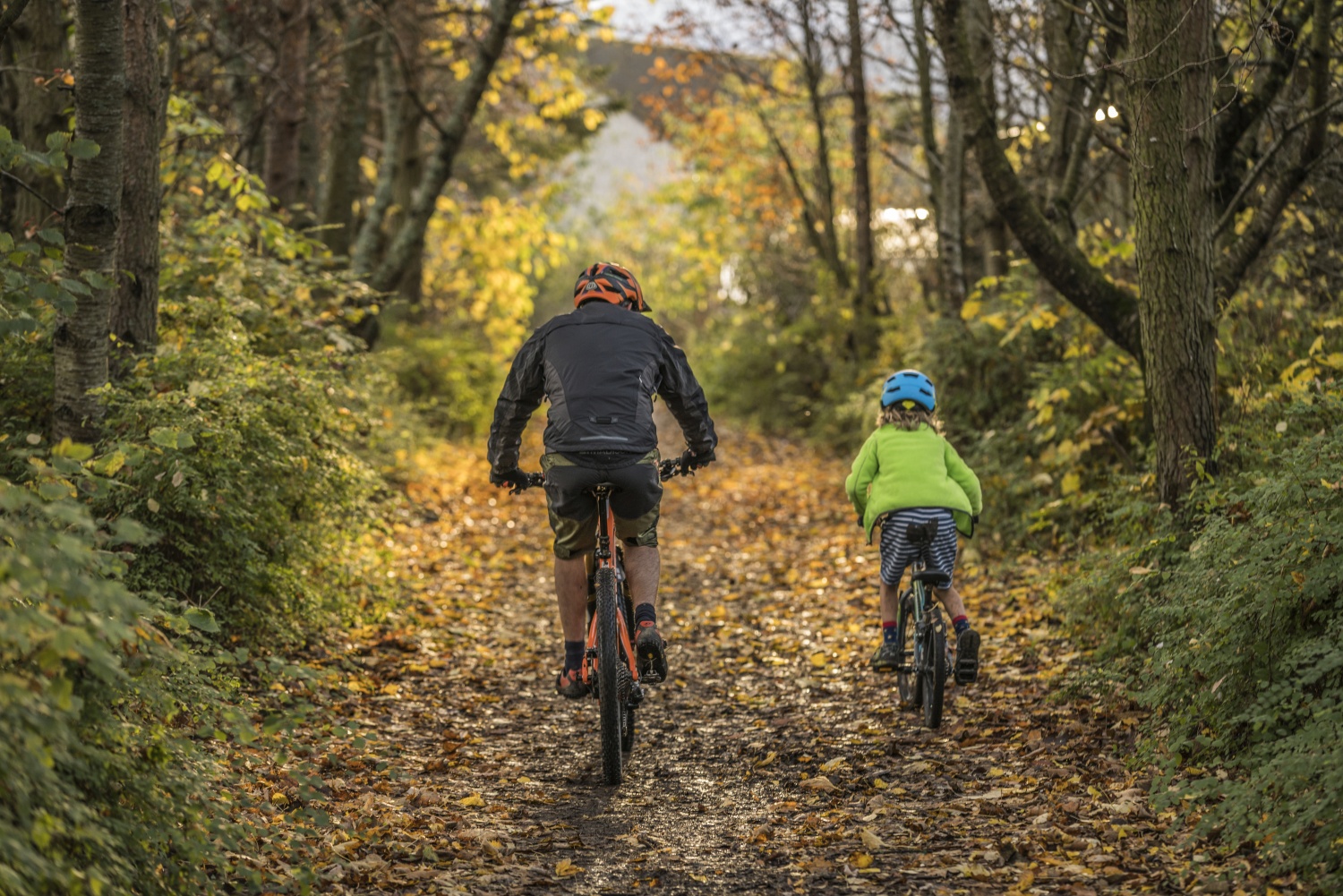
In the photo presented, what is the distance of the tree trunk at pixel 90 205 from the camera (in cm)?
564

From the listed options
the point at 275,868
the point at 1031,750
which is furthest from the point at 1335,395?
the point at 275,868

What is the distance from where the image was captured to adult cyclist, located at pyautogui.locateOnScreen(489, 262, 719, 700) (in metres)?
5.29

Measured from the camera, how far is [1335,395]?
5.81 meters

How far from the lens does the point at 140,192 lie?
7.04 meters

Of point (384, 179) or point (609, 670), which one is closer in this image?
point (609, 670)

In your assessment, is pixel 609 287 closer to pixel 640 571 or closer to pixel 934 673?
pixel 640 571

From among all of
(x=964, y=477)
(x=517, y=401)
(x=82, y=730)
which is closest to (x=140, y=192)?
(x=517, y=401)

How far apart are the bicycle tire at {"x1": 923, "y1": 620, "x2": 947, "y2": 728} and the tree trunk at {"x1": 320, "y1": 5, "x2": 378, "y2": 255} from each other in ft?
31.4

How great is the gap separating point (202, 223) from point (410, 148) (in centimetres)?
1181

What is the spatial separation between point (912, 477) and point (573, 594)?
6.26 ft

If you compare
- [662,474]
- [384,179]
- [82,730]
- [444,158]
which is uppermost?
[444,158]

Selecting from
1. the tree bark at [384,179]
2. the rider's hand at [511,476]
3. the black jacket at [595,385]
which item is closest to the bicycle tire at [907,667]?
the black jacket at [595,385]

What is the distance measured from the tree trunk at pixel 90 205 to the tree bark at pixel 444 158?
285 inches

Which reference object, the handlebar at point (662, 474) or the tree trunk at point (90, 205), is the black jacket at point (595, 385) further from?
the tree trunk at point (90, 205)
